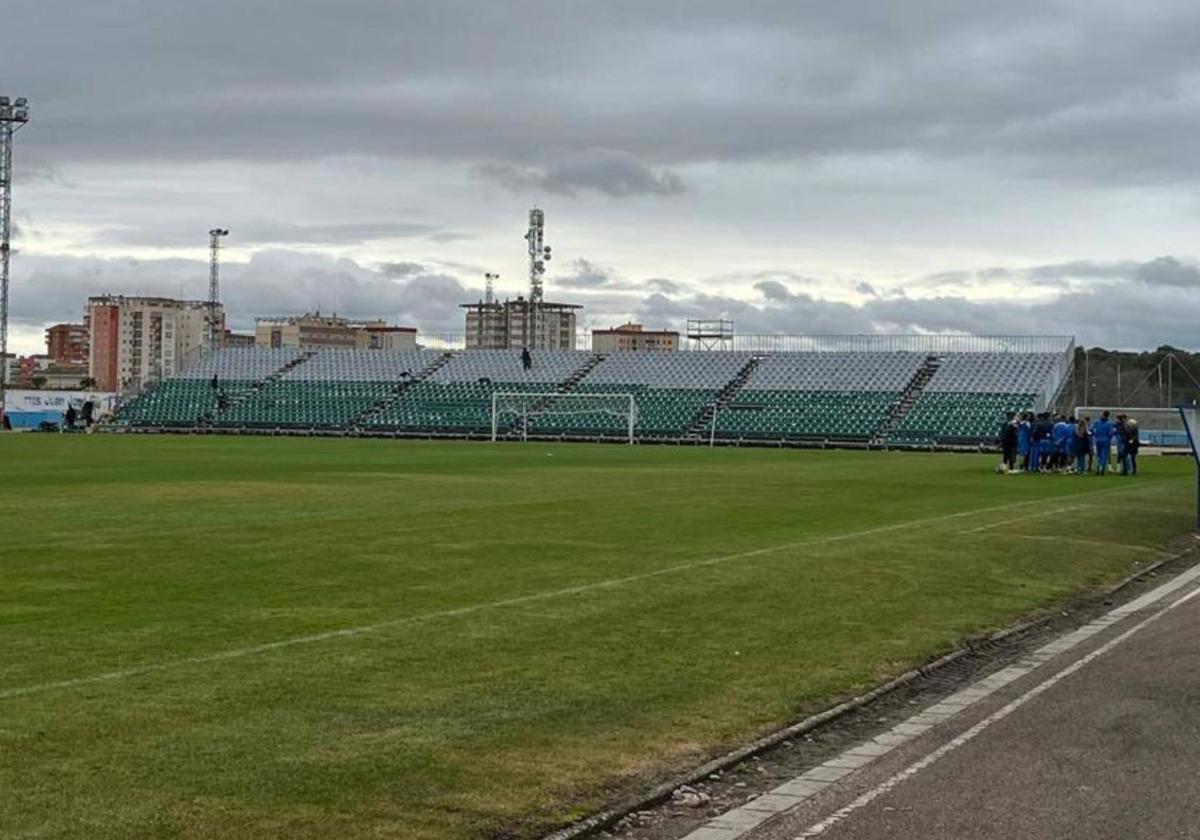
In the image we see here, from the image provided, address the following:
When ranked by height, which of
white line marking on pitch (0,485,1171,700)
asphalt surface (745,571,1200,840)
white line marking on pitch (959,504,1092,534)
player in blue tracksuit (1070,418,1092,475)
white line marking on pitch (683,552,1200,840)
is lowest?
white line marking on pitch (683,552,1200,840)

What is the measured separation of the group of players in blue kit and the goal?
130ft

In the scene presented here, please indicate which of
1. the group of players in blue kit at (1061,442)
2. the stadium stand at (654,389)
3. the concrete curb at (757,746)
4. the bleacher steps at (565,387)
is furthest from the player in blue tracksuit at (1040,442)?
the bleacher steps at (565,387)

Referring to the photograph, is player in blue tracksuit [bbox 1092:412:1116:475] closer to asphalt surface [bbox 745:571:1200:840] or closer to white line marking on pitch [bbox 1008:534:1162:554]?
white line marking on pitch [bbox 1008:534:1162:554]

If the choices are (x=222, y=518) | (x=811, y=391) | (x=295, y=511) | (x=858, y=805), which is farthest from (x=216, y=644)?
(x=811, y=391)

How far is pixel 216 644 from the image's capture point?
12070 mm

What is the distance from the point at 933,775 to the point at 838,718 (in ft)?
5.89

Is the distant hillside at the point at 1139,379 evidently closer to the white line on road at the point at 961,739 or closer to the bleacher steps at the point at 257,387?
the bleacher steps at the point at 257,387

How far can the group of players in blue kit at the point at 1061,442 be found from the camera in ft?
155

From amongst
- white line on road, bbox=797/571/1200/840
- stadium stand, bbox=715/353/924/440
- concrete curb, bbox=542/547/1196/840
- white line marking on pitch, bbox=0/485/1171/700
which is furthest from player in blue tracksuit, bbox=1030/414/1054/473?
concrete curb, bbox=542/547/1196/840

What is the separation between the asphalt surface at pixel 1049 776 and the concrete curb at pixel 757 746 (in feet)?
2.32

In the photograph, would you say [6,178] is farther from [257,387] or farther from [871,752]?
[871,752]

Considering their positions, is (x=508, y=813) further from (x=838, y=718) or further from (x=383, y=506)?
(x=383, y=506)

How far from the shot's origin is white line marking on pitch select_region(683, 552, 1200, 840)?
780 cm

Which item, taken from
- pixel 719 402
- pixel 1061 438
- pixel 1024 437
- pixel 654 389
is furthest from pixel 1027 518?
pixel 654 389
